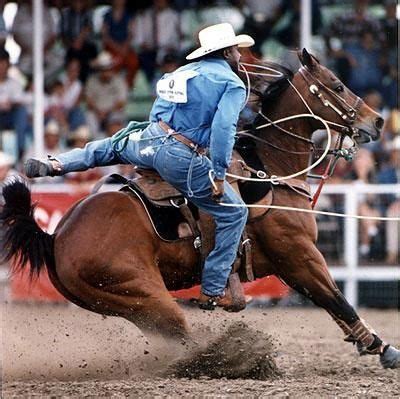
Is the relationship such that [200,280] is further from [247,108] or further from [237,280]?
[247,108]

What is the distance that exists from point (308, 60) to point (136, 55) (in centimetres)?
586

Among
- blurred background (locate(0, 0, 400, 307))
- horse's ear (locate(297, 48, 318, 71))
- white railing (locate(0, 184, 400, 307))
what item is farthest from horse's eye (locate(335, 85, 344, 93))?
blurred background (locate(0, 0, 400, 307))

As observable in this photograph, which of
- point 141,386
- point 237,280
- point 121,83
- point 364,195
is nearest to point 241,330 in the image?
point 237,280

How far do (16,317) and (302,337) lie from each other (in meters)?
2.38

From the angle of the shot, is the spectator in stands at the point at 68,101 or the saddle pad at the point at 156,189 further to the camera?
the spectator in stands at the point at 68,101

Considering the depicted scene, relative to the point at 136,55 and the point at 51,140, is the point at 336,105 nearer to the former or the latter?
the point at 51,140

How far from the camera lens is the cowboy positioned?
6.66 metres

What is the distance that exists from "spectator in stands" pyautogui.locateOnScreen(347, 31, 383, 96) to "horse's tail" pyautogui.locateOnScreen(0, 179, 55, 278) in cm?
696

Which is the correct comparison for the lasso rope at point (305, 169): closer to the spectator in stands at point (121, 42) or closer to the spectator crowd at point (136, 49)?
the spectator crowd at point (136, 49)

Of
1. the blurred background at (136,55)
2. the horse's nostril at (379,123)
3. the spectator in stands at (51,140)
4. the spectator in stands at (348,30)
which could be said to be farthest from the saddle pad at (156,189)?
the spectator in stands at (348,30)

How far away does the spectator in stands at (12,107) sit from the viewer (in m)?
12.8

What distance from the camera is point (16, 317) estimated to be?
10.1 meters

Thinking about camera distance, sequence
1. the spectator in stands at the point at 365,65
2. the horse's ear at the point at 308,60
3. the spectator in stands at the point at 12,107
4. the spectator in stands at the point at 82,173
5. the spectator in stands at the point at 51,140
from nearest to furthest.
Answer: the horse's ear at the point at 308,60 < the spectator in stands at the point at 82,173 < the spectator in stands at the point at 51,140 < the spectator in stands at the point at 12,107 < the spectator in stands at the point at 365,65

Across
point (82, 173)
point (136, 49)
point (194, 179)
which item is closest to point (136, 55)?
point (136, 49)
